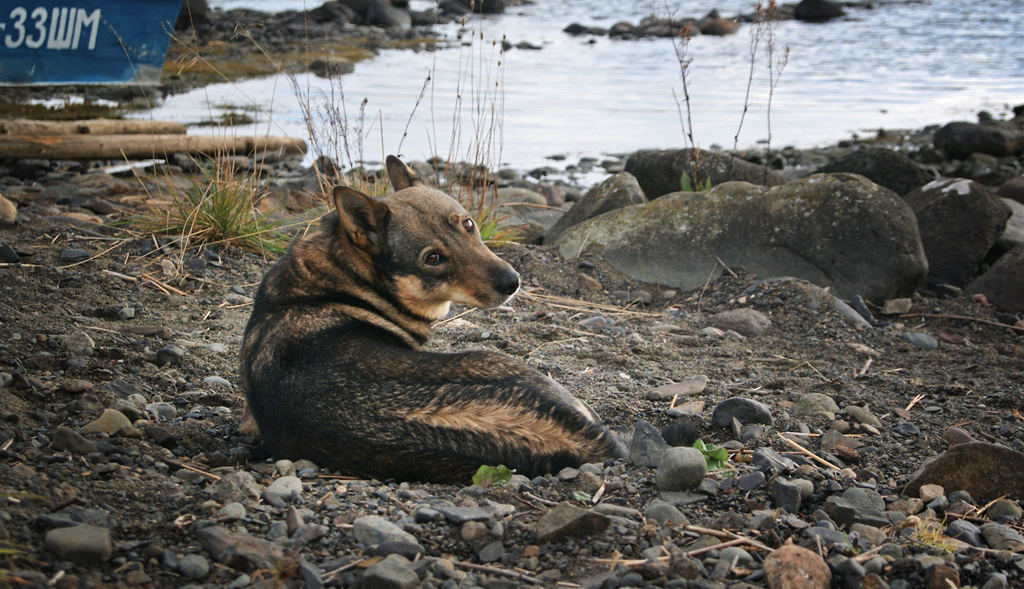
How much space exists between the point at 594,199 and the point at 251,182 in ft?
12.7

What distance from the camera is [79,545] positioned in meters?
2.70

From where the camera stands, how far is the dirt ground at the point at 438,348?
314cm

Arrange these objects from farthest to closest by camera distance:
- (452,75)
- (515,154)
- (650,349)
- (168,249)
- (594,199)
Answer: (452,75), (515,154), (594,199), (168,249), (650,349)

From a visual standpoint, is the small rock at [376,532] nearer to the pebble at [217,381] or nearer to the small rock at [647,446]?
the small rock at [647,446]

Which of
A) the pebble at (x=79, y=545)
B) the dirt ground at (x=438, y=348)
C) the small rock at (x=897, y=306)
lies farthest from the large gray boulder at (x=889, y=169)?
the pebble at (x=79, y=545)

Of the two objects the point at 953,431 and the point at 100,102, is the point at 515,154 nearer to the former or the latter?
the point at 100,102

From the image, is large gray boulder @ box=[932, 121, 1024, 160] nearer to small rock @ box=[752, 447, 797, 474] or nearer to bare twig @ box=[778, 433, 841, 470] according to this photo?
bare twig @ box=[778, 433, 841, 470]

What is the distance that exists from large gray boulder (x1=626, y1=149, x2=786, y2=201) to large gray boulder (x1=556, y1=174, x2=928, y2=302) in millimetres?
1543

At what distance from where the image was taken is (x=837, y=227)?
7.86 meters

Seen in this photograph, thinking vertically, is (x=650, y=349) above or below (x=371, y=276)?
below

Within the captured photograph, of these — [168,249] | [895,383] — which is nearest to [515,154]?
[168,249]

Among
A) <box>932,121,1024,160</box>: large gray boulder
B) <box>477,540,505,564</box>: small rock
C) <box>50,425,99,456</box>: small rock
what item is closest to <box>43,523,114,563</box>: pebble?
<box>50,425,99,456</box>: small rock

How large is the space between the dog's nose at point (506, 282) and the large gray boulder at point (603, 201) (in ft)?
15.4

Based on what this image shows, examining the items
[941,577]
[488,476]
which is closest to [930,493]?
[941,577]
